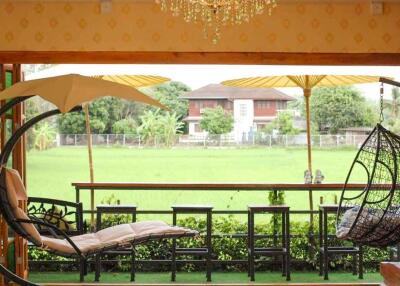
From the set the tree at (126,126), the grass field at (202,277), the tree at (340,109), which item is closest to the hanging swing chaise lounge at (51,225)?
the grass field at (202,277)

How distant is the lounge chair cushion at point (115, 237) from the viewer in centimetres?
512

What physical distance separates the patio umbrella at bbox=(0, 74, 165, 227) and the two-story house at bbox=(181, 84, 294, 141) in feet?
15.4

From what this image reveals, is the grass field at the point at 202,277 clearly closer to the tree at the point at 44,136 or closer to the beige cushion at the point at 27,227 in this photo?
the tree at the point at 44,136

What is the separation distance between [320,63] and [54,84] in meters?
3.08

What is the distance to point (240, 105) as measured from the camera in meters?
9.49

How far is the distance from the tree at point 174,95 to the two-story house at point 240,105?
9 centimetres

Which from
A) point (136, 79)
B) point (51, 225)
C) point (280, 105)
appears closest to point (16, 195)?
point (51, 225)

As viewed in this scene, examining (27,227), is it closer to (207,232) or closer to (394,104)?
(207,232)

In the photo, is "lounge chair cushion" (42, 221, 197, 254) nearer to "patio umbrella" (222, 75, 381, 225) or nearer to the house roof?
"patio umbrella" (222, 75, 381, 225)

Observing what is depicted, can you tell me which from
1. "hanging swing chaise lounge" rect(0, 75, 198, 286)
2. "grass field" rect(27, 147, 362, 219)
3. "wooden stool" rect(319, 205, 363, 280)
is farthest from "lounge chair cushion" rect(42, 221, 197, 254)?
"grass field" rect(27, 147, 362, 219)

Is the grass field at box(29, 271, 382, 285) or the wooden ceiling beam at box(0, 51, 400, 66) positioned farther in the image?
the grass field at box(29, 271, 382, 285)

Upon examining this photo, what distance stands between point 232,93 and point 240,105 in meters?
0.20

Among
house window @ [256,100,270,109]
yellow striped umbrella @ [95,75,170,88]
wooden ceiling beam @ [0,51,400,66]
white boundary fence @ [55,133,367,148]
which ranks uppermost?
wooden ceiling beam @ [0,51,400,66]

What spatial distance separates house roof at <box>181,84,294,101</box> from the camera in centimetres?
941
